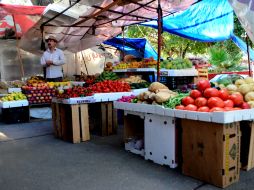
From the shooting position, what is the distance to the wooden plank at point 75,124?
17.0 ft

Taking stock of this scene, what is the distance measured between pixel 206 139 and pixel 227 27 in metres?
7.77

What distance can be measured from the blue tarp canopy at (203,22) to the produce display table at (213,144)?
22.1 ft

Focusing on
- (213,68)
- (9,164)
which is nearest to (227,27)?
(213,68)

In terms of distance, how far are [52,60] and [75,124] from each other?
140 inches

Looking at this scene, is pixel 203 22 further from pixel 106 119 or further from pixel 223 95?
pixel 223 95

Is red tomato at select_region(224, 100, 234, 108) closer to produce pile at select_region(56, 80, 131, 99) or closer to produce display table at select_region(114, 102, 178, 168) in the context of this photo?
produce display table at select_region(114, 102, 178, 168)

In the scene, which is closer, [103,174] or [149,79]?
[103,174]

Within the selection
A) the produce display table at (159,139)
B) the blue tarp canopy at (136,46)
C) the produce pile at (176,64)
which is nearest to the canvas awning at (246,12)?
the produce display table at (159,139)

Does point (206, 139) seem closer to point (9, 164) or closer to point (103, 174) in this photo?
point (103, 174)

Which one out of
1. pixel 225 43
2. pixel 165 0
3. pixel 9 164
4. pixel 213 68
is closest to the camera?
pixel 9 164

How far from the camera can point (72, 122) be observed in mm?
5215

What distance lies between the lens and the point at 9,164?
165 inches

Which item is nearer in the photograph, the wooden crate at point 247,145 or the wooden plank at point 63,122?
the wooden crate at point 247,145

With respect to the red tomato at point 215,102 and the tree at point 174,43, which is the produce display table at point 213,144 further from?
the tree at point 174,43
